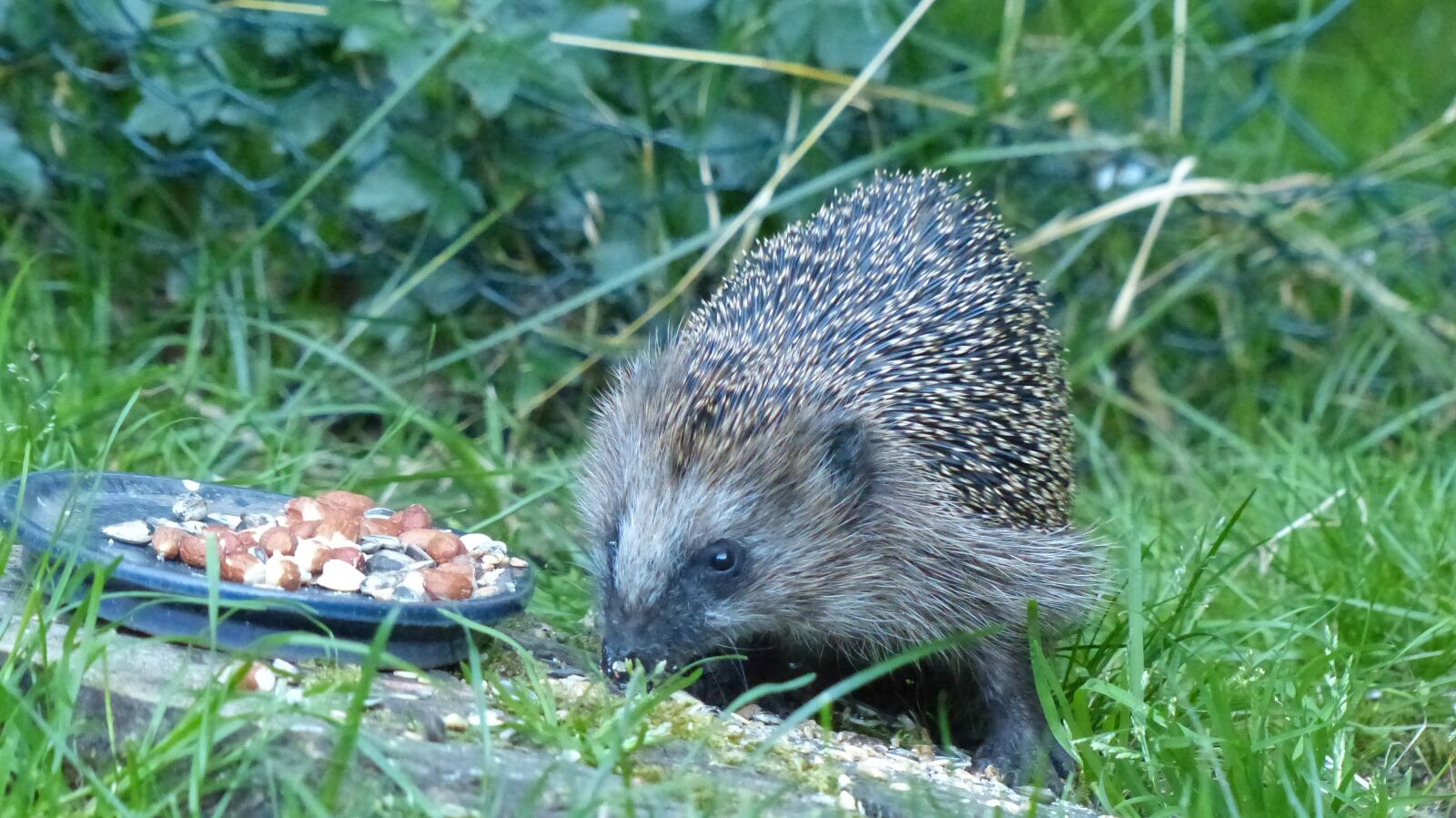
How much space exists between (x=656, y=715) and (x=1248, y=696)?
1.40m

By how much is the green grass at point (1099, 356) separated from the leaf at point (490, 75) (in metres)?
0.56

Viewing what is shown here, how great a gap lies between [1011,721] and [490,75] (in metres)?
2.83

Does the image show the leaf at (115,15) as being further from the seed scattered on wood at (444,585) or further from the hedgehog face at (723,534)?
the seed scattered on wood at (444,585)

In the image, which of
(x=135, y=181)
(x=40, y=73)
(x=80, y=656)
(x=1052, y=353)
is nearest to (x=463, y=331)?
(x=135, y=181)

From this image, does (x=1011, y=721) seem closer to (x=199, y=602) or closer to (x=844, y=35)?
(x=199, y=602)

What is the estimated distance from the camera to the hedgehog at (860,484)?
373cm

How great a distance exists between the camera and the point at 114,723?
2768mm

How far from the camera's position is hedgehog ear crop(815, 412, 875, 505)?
3906mm

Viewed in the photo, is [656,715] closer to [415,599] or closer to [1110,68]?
[415,599]

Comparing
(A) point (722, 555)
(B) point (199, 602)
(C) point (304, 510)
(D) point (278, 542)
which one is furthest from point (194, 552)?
(A) point (722, 555)

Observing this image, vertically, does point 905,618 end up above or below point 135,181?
below

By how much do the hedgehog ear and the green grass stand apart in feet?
2.22

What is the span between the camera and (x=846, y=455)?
12.9ft

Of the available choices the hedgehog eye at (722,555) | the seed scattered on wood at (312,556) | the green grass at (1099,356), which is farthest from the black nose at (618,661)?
the seed scattered on wood at (312,556)
